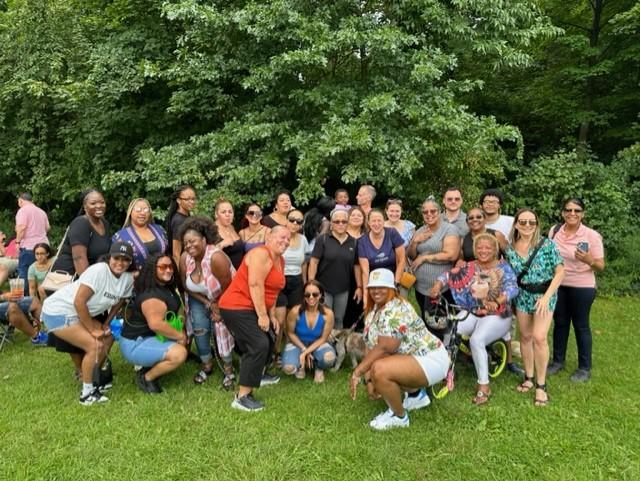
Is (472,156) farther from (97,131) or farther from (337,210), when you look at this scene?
(97,131)

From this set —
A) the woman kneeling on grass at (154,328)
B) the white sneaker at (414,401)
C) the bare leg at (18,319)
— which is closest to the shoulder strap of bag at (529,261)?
the white sneaker at (414,401)

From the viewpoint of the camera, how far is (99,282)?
4.30 meters

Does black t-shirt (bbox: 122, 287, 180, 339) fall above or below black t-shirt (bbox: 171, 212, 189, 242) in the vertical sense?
below

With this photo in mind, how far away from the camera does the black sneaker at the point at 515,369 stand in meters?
5.11

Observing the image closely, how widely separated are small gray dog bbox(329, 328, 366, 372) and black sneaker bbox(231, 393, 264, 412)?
1.17 metres

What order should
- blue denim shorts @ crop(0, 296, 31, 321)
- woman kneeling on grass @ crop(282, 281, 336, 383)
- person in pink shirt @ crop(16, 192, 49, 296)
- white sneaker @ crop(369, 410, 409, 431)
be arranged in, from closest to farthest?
white sneaker @ crop(369, 410, 409, 431), woman kneeling on grass @ crop(282, 281, 336, 383), blue denim shorts @ crop(0, 296, 31, 321), person in pink shirt @ crop(16, 192, 49, 296)

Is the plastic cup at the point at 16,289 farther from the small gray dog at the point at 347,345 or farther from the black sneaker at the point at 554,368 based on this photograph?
the black sneaker at the point at 554,368

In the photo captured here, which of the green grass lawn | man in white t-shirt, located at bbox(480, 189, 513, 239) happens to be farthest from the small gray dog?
man in white t-shirt, located at bbox(480, 189, 513, 239)

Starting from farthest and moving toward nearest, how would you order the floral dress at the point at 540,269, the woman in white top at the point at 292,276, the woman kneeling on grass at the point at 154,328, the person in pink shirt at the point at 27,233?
the person in pink shirt at the point at 27,233, the woman in white top at the point at 292,276, the woman kneeling on grass at the point at 154,328, the floral dress at the point at 540,269

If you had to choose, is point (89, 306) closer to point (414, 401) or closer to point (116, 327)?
point (116, 327)

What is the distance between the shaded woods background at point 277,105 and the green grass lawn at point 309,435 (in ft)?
12.5

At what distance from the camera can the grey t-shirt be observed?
5055mm

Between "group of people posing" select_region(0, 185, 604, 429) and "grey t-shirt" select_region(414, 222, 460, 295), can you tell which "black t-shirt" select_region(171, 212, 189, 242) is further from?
"grey t-shirt" select_region(414, 222, 460, 295)

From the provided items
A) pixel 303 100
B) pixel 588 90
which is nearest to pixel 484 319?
pixel 303 100
